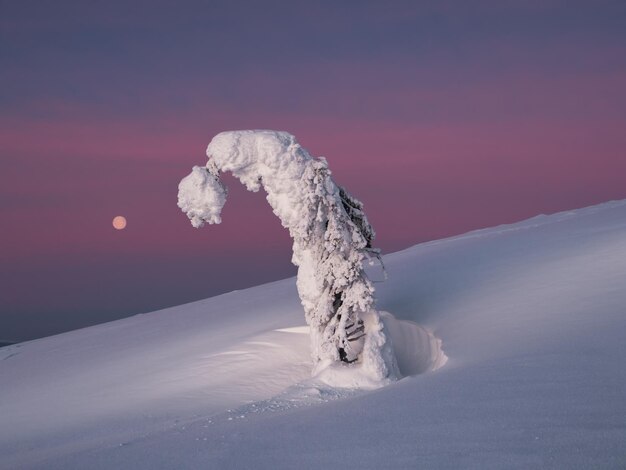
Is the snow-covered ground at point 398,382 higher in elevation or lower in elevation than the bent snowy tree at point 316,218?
lower

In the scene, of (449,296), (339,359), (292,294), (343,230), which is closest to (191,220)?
(343,230)

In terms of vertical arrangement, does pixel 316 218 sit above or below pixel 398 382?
above

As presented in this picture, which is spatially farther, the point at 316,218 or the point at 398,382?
the point at 316,218

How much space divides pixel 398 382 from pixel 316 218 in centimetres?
252

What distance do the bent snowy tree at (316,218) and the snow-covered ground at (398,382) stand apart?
33.8 inches

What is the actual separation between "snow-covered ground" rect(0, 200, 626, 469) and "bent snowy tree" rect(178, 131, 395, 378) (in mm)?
857

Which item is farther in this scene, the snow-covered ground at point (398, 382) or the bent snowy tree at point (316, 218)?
the bent snowy tree at point (316, 218)

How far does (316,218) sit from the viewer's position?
27.2 feet

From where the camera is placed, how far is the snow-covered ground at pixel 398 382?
14.7 feet

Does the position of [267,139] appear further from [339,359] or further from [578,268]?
[578,268]

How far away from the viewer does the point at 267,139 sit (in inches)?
323

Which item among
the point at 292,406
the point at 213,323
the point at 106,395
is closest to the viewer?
the point at 292,406

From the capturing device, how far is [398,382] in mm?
6539

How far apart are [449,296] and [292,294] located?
536cm
